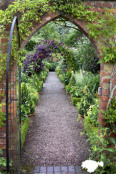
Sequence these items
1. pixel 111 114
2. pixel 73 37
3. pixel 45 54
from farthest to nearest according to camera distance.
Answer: pixel 73 37
pixel 45 54
pixel 111 114

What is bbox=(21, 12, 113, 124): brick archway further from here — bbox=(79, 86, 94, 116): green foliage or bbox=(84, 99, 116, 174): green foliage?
bbox=(79, 86, 94, 116): green foliage

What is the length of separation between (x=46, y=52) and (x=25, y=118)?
5035mm

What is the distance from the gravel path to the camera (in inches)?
159

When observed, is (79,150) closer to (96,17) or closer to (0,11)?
(96,17)

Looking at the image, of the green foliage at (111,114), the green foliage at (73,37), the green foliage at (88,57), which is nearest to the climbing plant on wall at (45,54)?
the green foliage at (88,57)

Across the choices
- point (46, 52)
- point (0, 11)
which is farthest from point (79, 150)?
point (46, 52)

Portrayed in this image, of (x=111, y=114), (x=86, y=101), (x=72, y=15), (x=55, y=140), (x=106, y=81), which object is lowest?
(x=55, y=140)

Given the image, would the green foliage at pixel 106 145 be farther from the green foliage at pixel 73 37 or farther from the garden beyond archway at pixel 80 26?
the green foliage at pixel 73 37

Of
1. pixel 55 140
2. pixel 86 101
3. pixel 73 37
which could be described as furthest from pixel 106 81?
pixel 73 37

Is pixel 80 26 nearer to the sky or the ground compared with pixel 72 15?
nearer to the ground

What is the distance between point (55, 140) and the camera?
4996 millimetres

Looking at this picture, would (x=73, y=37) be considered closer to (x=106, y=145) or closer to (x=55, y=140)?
(x=55, y=140)

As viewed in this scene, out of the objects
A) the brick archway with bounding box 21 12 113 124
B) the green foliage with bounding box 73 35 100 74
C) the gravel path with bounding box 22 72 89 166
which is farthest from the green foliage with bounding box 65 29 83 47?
the brick archway with bounding box 21 12 113 124

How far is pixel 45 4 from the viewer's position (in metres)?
3.11
